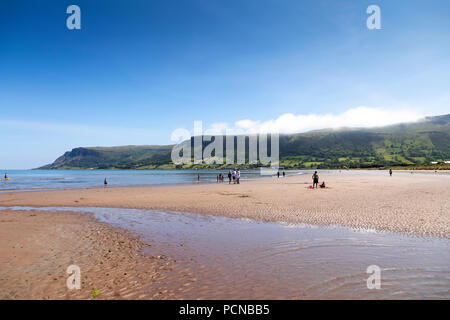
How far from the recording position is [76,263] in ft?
27.6

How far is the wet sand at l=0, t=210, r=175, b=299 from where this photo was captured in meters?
6.37

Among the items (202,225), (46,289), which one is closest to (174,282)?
(46,289)

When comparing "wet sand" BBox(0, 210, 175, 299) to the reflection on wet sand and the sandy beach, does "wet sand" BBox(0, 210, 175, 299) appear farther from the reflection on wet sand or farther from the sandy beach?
the reflection on wet sand

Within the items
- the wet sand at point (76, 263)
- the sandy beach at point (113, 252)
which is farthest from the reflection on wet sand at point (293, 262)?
the wet sand at point (76, 263)

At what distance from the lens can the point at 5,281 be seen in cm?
691

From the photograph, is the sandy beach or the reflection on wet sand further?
the sandy beach

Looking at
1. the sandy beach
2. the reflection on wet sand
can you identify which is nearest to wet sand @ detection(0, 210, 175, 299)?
the sandy beach

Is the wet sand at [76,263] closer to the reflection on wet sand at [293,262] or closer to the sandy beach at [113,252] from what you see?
the sandy beach at [113,252]
